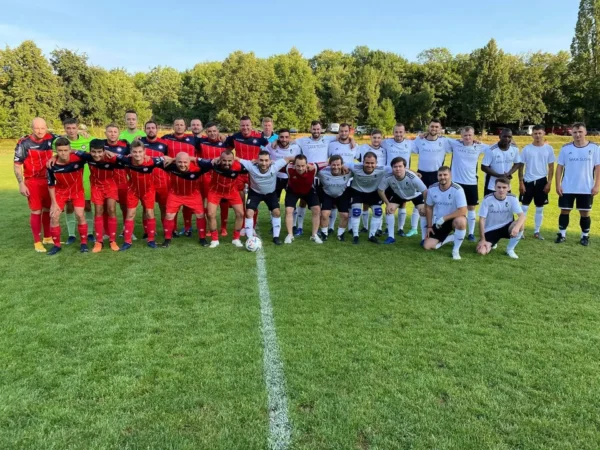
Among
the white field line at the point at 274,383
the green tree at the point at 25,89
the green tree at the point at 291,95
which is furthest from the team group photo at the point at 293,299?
the green tree at the point at 291,95

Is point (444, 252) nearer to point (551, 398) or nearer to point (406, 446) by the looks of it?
point (551, 398)

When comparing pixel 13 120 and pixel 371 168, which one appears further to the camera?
pixel 13 120

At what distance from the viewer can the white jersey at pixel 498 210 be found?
239 inches

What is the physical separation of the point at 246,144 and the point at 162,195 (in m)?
1.70

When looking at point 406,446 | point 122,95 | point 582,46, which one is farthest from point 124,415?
point 582,46

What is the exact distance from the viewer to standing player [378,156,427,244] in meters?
6.66

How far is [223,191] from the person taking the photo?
6.58 metres

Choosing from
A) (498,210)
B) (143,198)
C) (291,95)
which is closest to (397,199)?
(498,210)

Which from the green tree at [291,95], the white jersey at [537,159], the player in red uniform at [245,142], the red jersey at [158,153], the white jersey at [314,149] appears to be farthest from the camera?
the green tree at [291,95]

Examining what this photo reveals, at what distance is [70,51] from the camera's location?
1930 inches

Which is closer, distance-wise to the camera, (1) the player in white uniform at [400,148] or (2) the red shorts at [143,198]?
(2) the red shorts at [143,198]

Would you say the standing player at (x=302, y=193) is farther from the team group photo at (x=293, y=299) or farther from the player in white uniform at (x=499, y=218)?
the player in white uniform at (x=499, y=218)

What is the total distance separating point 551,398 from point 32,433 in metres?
3.28

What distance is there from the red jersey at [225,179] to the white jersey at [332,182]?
1343 millimetres
